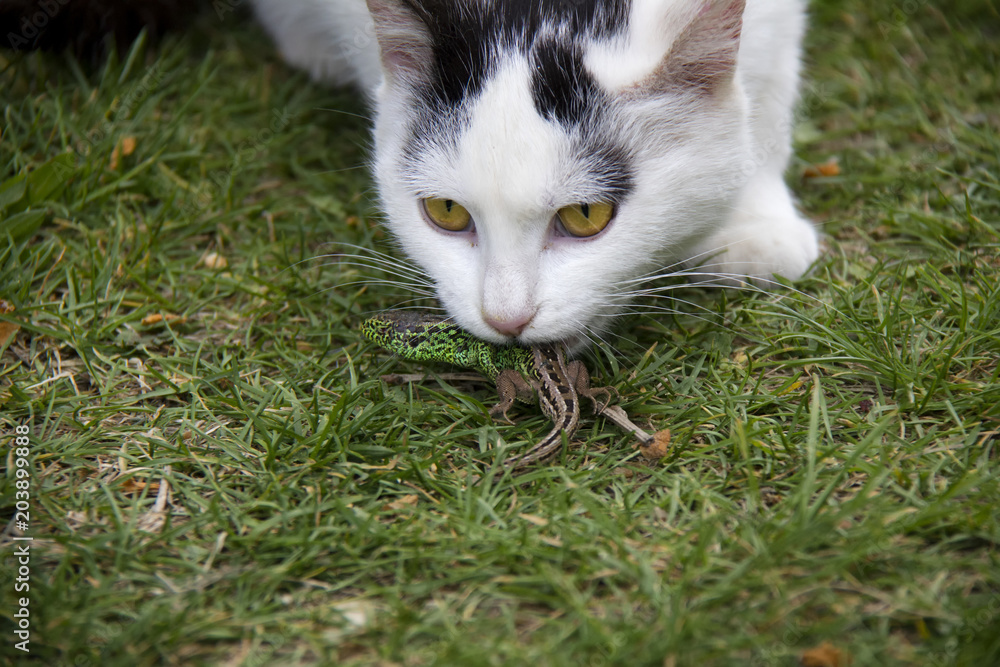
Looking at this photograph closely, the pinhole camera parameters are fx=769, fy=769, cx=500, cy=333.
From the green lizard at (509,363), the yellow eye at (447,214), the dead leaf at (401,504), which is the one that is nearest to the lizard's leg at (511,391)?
the green lizard at (509,363)

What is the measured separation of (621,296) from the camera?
7.23ft

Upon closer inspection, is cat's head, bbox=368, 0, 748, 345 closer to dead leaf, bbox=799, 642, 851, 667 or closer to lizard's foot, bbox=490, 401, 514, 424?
lizard's foot, bbox=490, 401, 514, 424

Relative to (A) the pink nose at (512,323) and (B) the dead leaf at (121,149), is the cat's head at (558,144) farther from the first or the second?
(B) the dead leaf at (121,149)

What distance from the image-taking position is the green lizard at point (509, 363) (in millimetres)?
2117

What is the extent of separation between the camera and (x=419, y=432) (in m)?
2.23

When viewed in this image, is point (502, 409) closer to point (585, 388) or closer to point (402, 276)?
point (585, 388)

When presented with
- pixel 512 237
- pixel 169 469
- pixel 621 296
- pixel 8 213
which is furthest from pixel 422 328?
pixel 8 213

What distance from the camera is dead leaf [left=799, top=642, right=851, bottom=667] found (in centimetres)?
157

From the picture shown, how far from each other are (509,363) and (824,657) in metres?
1.10

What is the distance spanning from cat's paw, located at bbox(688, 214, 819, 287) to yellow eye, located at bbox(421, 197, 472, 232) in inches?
34.2

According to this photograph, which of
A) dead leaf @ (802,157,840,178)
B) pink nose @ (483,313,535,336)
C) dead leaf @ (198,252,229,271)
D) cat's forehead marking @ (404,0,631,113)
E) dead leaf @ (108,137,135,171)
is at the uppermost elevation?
cat's forehead marking @ (404,0,631,113)

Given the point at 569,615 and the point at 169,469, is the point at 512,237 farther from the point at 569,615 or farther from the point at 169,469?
the point at 169,469

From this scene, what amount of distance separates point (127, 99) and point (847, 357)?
3072 millimetres

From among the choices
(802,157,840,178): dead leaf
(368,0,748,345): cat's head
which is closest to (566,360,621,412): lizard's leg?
(368,0,748,345): cat's head
